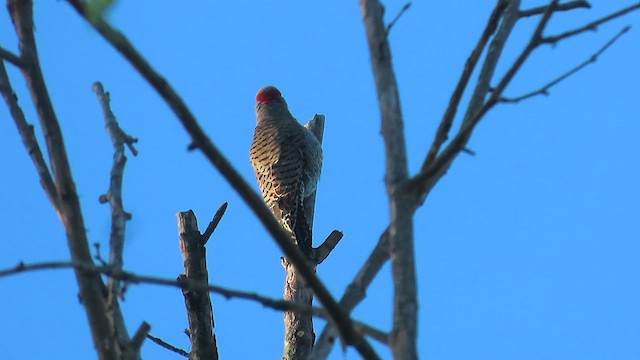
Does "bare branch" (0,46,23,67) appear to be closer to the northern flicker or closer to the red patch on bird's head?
the northern flicker

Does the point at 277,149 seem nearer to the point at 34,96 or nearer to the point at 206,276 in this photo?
the point at 206,276

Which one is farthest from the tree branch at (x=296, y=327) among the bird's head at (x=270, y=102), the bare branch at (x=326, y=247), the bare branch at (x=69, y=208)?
the bird's head at (x=270, y=102)

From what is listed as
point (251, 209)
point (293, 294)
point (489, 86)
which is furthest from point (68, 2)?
point (293, 294)

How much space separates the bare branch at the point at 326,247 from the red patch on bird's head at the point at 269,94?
16.5ft

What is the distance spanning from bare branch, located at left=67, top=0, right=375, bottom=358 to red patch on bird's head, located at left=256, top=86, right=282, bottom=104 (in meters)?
10.2

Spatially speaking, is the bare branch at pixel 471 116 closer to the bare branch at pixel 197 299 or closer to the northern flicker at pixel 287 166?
the bare branch at pixel 197 299

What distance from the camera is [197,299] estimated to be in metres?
5.59

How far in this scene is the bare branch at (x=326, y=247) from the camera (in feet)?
24.8

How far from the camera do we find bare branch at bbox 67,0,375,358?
226 centimetres

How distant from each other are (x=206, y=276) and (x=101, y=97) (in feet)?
8.11

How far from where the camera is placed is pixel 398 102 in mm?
2750

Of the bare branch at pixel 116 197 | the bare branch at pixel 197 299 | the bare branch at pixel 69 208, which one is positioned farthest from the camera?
the bare branch at pixel 197 299

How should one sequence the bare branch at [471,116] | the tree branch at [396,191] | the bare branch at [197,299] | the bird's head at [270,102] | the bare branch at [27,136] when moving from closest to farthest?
the tree branch at [396,191]
the bare branch at [471,116]
the bare branch at [27,136]
the bare branch at [197,299]
the bird's head at [270,102]

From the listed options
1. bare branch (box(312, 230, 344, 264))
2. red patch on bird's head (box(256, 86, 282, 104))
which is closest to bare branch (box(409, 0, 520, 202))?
bare branch (box(312, 230, 344, 264))
